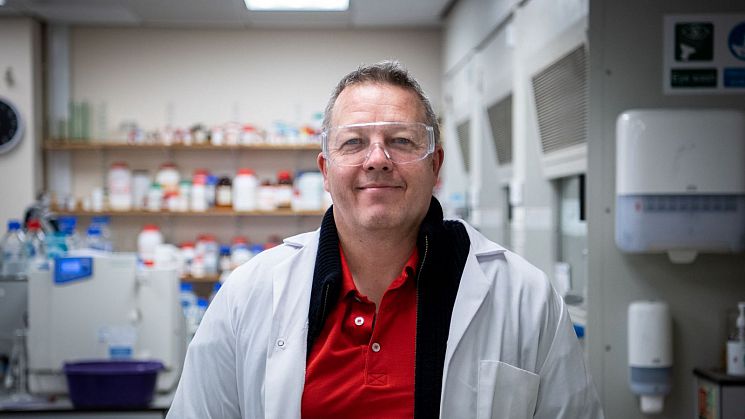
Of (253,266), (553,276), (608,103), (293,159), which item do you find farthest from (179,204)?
(253,266)

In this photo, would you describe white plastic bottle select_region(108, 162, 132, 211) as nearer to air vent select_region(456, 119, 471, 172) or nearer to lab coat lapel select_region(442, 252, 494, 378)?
air vent select_region(456, 119, 471, 172)

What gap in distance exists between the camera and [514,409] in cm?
143

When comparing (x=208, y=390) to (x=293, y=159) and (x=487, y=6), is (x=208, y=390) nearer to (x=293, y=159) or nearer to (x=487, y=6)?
(x=487, y=6)

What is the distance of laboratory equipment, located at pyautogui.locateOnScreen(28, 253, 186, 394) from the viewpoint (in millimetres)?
2898

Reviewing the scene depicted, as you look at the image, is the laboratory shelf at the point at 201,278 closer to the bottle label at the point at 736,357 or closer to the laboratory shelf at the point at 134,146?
the laboratory shelf at the point at 134,146

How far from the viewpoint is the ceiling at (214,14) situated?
521cm

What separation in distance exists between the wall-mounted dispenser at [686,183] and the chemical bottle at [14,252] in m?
2.60

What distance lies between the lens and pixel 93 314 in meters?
2.92

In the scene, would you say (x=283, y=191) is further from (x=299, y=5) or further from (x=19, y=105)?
(x=19, y=105)

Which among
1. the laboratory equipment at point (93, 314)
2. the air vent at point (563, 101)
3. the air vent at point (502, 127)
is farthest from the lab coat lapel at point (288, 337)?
the air vent at point (502, 127)

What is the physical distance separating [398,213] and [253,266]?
1.13ft

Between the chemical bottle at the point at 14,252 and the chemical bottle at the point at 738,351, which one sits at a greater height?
the chemical bottle at the point at 14,252

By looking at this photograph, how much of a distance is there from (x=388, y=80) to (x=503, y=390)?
25.1 inches

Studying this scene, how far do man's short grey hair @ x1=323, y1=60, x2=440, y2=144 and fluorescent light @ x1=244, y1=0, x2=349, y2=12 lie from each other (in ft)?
11.8
